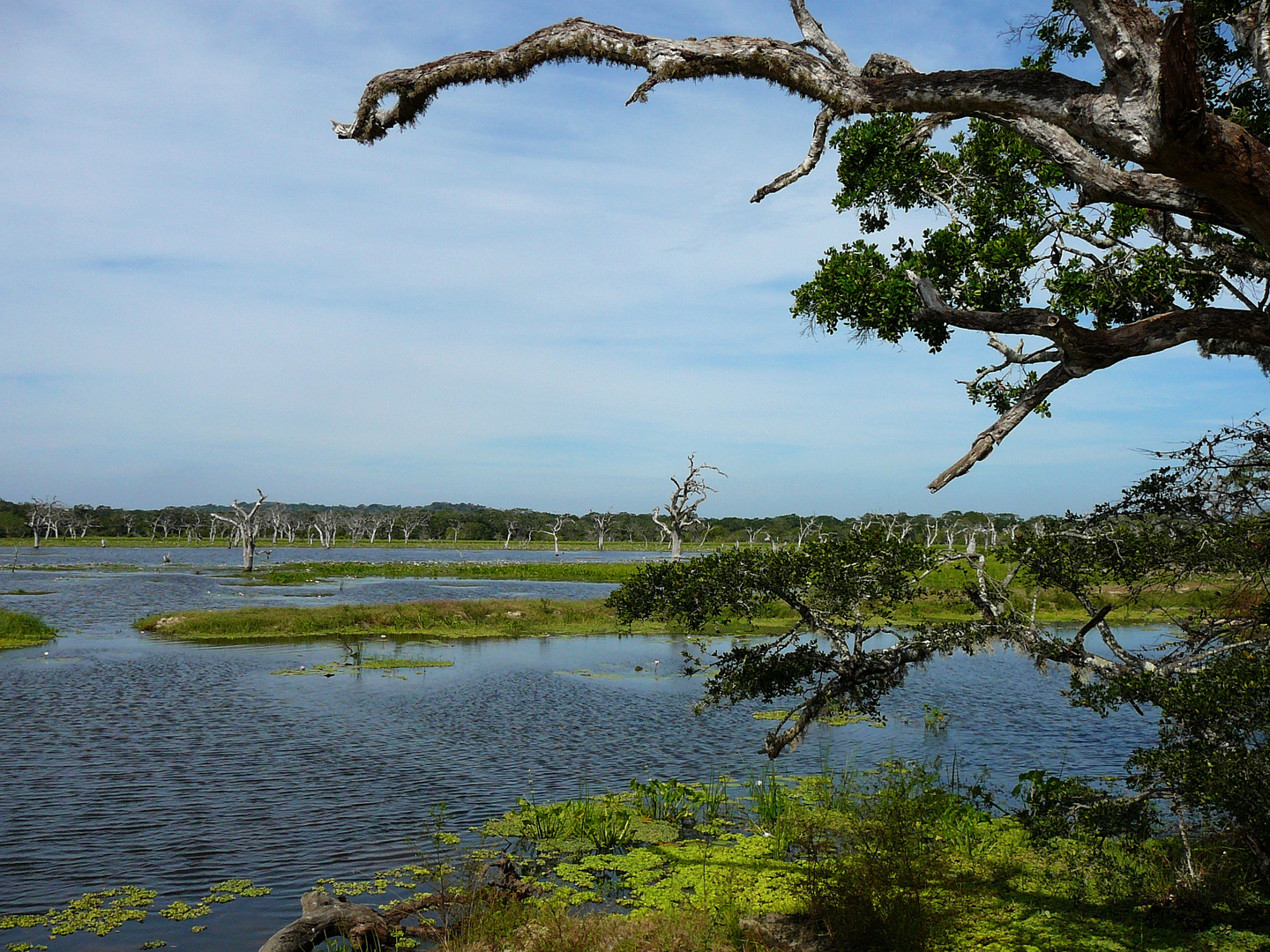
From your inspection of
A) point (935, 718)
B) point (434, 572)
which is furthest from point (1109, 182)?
point (434, 572)

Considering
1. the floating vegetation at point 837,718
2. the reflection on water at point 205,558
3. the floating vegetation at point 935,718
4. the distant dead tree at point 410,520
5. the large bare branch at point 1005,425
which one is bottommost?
the reflection on water at point 205,558

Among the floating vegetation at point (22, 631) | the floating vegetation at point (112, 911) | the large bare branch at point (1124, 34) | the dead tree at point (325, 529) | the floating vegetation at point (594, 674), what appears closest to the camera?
the large bare branch at point (1124, 34)

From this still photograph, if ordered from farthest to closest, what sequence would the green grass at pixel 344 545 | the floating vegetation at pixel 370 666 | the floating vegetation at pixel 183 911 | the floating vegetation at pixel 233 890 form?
the green grass at pixel 344 545
the floating vegetation at pixel 370 666
the floating vegetation at pixel 233 890
the floating vegetation at pixel 183 911

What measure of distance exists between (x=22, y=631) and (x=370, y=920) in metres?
29.0

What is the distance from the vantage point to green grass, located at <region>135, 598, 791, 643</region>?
33.6 metres

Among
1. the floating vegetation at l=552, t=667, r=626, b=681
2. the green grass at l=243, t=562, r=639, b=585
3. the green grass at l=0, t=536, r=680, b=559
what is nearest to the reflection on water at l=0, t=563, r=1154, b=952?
the floating vegetation at l=552, t=667, r=626, b=681

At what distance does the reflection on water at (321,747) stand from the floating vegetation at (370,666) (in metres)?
0.83

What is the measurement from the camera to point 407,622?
116 feet

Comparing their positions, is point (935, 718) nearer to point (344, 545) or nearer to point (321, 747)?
point (321, 747)

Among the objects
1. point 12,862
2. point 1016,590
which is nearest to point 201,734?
point 12,862

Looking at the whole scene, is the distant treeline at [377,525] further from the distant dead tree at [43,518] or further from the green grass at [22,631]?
the green grass at [22,631]

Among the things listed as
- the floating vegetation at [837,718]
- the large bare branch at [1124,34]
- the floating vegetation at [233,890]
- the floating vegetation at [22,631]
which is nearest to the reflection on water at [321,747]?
the floating vegetation at [233,890]

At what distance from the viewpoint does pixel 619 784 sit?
610 inches

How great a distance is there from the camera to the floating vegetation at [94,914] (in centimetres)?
981
